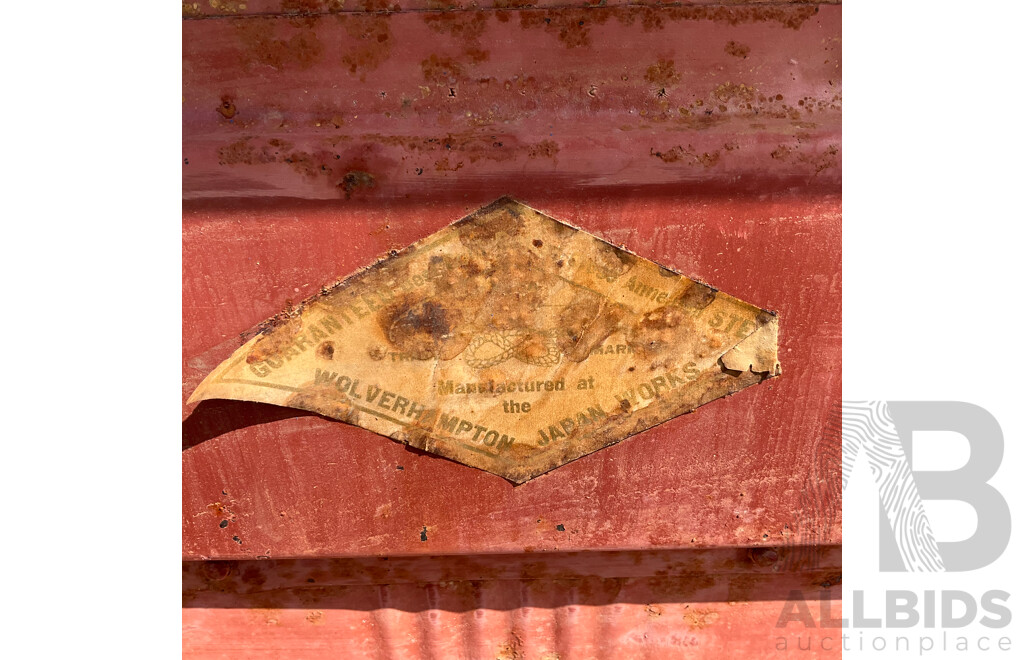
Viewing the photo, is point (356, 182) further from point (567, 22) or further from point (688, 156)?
point (688, 156)

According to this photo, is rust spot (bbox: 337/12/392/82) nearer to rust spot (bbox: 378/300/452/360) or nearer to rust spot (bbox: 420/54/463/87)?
rust spot (bbox: 420/54/463/87)

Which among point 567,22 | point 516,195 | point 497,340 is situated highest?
point 567,22

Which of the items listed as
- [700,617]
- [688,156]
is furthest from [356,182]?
[700,617]

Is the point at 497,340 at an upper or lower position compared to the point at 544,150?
lower

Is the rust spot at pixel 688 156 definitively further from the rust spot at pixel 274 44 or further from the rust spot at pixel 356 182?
the rust spot at pixel 274 44

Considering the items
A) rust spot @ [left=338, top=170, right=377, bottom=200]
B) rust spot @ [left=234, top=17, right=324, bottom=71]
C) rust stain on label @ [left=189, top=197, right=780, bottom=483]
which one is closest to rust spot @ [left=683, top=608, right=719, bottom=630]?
rust stain on label @ [left=189, top=197, right=780, bottom=483]

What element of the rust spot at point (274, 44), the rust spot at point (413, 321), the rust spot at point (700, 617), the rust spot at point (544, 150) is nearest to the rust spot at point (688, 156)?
the rust spot at point (544, 150)
